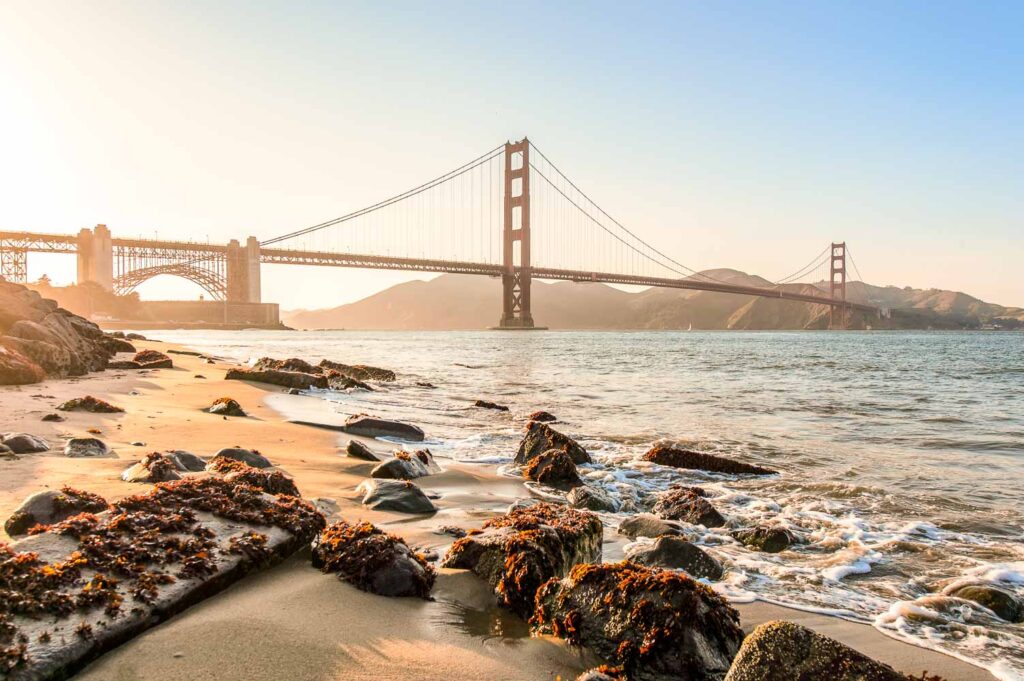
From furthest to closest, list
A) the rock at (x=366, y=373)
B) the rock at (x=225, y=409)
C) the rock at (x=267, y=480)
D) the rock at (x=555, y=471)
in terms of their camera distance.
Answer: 1. the rock at (x=366, y=373)
2. the rock at (x=225, y=409)
3. the rock at (x=555, y=471)
4. the rock at (x=267, y=480)

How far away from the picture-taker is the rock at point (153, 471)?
156 inches

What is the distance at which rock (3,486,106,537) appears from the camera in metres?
2.90

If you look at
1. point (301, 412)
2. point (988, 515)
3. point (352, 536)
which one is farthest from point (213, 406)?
point (988, 515)

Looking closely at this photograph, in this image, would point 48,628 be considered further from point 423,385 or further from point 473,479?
point 423,385

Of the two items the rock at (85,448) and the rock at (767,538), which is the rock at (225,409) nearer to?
the rock at (85,448)

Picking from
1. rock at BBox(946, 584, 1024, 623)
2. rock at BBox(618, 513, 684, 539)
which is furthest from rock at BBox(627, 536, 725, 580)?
rock at BBox(946, 584, 1024, 623)

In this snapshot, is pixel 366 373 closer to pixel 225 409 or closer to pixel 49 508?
pixel 225 409

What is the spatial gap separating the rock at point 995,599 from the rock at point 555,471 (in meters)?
2.85

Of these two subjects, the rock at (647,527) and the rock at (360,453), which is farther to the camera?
the rock at (360,453)

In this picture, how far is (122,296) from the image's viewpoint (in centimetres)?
7106

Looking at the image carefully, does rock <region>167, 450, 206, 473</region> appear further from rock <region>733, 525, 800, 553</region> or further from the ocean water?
rock <region>733, 525, 800, 553</region>

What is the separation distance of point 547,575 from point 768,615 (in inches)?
40.6

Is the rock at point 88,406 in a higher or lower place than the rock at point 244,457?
higher

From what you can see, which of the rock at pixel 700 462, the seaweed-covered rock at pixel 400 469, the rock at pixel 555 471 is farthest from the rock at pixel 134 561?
the rock at pixel 700 462
